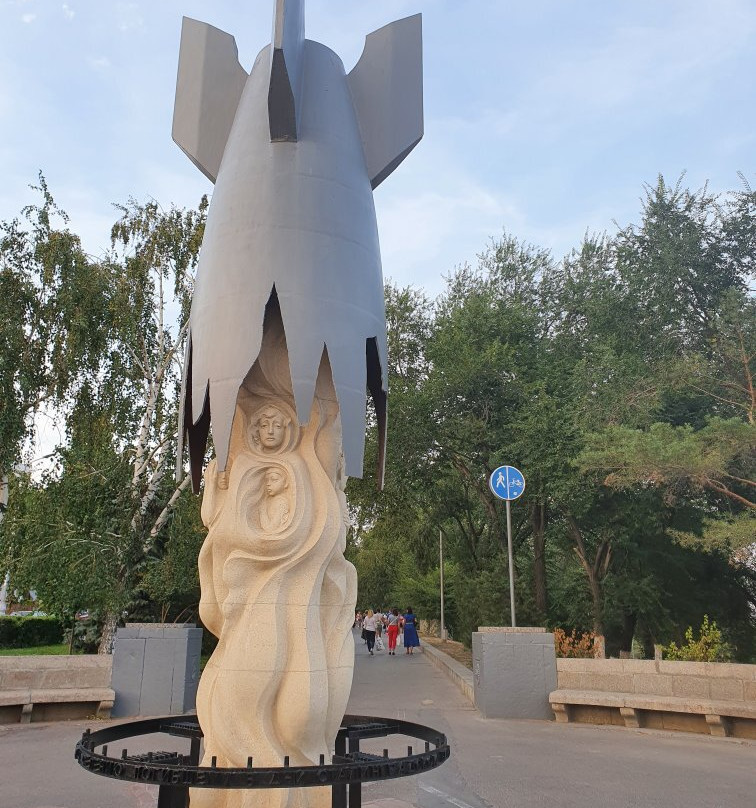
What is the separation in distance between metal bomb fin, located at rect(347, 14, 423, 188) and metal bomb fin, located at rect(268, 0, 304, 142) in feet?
2.50

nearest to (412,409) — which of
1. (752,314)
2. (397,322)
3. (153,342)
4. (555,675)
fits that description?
(397,322)

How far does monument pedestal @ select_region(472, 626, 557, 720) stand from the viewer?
10266mm

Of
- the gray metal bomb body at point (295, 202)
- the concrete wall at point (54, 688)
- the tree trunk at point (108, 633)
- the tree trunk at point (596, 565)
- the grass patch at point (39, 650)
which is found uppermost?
the gray metal bomb body at point (295, 202)

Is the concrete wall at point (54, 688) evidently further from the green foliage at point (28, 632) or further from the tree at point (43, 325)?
the green foliage at point (28, 632)

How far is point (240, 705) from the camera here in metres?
4.88

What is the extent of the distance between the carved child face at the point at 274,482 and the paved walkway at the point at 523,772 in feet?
9.38

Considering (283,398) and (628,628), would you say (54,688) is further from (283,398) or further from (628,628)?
(628,628)

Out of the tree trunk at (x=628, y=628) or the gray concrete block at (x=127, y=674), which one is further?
the tree trunk at (x=628, y=628)

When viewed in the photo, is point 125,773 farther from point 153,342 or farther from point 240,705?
point 153,342

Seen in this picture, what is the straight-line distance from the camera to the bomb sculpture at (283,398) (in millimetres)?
4938

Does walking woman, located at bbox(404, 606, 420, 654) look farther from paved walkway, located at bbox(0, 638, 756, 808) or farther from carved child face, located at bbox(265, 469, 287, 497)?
carved child face, located at bbox(265, 469, 287, 497)

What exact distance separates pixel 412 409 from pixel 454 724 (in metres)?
10.3

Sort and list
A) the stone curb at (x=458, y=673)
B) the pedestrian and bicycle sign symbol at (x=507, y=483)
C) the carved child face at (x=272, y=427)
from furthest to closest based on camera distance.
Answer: the stone curb at (x=458, y=673) < the pedestrian and bicycle sign symbol at (x=507, y=483) < the carved child face at (x=272, y=427)

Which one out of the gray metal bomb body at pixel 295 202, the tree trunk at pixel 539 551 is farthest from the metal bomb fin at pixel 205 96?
the tree trunk at pixel 539 551
